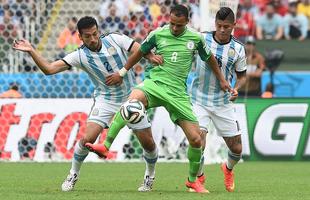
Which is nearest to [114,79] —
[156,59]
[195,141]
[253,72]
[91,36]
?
[91,36]

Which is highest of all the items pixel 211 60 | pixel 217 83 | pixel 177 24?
pixel 177 24

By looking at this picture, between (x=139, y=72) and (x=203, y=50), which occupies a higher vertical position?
(x=203, y=50)

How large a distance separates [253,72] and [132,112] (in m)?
11.4

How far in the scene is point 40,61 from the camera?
1070 centimetres

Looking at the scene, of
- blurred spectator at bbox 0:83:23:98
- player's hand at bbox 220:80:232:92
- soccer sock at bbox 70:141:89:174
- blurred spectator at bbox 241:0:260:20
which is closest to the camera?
soccer sock at bbox 70:141:89:174

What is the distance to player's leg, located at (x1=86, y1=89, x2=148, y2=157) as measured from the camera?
9.95 m

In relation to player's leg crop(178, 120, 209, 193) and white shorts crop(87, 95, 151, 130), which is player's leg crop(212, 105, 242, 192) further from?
white shorts crop(87, 95, 151, 130)

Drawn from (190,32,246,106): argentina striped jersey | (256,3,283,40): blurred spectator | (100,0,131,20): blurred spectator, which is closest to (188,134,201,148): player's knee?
(190,32,246,106): argentina striped jersey

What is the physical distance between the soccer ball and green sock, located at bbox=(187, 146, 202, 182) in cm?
105

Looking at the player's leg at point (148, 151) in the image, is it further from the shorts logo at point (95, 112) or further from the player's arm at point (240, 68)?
the player's arm at point (240, 68)

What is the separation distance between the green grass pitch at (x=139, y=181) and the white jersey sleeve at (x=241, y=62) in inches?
62.3

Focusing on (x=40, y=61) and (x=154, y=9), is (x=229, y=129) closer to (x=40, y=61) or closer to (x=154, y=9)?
(x=40, y=61)

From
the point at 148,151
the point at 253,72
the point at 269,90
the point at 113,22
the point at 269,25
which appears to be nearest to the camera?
the point at 148,151

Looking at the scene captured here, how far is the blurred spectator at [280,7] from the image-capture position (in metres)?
24.5
